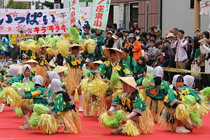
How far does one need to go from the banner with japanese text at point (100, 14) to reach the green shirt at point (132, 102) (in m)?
7.31

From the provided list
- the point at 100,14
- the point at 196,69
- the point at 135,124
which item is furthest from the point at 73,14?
the point at 135,124

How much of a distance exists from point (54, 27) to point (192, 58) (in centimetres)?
685

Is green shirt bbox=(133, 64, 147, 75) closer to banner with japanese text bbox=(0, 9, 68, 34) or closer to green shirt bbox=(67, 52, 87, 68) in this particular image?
green shirt bbox=(67, 52, 87, 68)

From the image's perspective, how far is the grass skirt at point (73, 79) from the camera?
1135 cm

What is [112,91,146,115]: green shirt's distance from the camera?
7984 mm

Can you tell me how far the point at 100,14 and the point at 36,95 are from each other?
7.28m

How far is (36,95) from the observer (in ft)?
28.9

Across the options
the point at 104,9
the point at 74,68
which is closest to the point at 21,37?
the point at 104,9

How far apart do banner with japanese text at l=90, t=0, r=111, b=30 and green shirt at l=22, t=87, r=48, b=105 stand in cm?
666

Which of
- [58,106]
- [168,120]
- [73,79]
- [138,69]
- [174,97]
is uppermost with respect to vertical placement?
[138,69]

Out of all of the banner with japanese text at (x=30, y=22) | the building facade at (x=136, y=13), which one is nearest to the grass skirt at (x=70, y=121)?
the banner with japanese text at (x=30, y=22)

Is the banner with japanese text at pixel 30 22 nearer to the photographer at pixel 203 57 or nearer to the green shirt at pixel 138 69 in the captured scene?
the photographer at pixel 203 57

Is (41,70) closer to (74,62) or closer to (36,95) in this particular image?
(74,62)

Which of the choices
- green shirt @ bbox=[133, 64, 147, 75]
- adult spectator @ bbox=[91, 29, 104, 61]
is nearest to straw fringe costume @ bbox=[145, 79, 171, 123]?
green shirt @ bbox=[133, 64, 147, 75]
